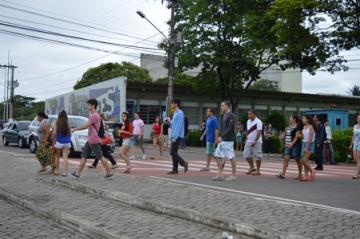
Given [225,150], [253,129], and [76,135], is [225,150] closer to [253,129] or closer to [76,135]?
[253,129]

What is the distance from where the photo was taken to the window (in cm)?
4716

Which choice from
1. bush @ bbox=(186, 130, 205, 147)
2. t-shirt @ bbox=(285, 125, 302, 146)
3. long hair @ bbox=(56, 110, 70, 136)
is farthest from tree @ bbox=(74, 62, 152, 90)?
t-shirt @ bbox=(285, 125, 302, 146)

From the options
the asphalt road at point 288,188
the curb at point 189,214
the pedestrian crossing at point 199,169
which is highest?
the pedestrian crossing at point 199,169

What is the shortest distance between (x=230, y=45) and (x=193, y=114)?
459 inches

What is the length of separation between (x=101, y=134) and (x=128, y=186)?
89.3 inches

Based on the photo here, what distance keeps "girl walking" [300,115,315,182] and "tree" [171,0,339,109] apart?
15307 millimetres

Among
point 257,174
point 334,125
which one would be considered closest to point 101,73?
point 334,125

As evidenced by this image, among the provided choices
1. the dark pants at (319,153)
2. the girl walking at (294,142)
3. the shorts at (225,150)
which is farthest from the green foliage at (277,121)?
the shorts at (225,150)

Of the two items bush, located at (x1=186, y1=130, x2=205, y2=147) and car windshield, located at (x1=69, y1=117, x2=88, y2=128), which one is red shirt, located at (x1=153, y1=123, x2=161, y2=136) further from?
bush, located at (x1=186, y1=130, x2=205, y2=147)

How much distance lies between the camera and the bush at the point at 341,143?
2364cm

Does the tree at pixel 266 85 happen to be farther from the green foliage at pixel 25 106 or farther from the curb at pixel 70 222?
the curb at pixel 70 222

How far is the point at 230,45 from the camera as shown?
3712 cm

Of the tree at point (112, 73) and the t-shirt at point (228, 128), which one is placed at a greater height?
the tree at point (112, 73)

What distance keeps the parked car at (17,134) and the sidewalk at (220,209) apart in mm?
17566
